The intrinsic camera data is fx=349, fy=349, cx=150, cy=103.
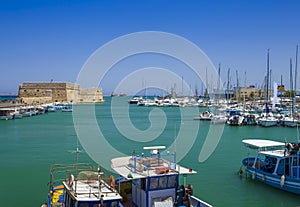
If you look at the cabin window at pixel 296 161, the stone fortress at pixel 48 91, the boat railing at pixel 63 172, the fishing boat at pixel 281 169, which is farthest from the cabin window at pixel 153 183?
the stone fortress at pixel 48 91

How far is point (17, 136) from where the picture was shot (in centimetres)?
4616

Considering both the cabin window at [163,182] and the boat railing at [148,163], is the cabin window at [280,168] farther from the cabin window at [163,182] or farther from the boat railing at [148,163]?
the cabin window at [163,182]

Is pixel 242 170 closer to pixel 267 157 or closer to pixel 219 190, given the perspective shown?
pixel 267 157

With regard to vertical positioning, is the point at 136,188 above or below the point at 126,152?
above

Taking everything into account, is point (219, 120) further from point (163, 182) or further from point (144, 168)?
point (163, 182)

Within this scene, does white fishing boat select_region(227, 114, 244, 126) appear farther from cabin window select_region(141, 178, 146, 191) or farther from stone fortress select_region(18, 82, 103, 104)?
stone fortress select_region(18, 82, 103, 104)

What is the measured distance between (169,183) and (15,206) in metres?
9.14

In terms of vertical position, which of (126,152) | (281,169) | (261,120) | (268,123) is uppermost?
(261,120)

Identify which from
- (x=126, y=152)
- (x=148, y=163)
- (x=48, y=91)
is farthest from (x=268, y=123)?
(x=48, y=91)

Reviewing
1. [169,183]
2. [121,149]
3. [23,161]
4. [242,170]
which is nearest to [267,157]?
[242,170]

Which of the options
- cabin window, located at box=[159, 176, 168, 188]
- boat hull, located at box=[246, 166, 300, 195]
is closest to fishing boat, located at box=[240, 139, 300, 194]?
boat hull, located at box=[246, 166, 300, 195]

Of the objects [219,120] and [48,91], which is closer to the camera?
[219,120]

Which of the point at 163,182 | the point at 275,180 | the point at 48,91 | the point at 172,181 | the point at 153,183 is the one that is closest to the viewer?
the point at 153,183

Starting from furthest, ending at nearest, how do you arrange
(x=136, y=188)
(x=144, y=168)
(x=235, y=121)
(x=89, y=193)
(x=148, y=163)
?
(x=235, y=121), (x=148, y=163), (x=136, y=188), (x=144, y=168), (x=89, y=193)
